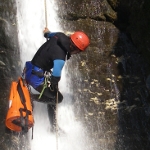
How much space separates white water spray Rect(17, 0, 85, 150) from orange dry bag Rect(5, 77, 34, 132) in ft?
4.24

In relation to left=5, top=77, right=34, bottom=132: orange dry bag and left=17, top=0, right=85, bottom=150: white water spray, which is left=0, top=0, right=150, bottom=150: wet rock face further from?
left=5, top=77, right=34, bottom=132: orange dry bag

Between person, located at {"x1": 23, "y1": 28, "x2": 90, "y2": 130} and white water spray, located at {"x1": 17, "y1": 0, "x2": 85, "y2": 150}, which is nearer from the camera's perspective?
person, located at {"x1": 23, "y1": 28, "x2": 90, "y2": 130}

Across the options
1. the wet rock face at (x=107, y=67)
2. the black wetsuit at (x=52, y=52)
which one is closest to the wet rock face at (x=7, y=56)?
the wet rock face at (x=107, y=67)

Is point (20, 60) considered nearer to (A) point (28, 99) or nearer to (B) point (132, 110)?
(A) point (28, 99)

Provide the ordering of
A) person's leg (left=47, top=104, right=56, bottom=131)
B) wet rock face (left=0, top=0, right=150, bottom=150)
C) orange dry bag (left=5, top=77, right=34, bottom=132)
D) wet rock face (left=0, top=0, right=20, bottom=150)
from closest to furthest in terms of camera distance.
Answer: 1. orange dry bag (left=5, top=77, right=34, bottom=132)
2. wet rock face (left=0, top=0, right=20, bottom=150)
3. person's leg (left=47, top=104, right=56, bottom=131)
4. wet rock face (left=0, top=0, right=150, bottom=150)

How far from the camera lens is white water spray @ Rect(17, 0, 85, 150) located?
799cm

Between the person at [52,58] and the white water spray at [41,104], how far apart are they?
3.86 feet

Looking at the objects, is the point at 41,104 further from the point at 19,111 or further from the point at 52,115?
the point at 19,111

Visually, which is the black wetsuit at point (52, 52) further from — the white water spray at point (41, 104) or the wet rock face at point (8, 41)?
the wet rock face at point (8, 41)

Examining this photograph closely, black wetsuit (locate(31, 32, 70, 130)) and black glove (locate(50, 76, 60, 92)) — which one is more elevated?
black wetsuit (locate(31, 32, 70, 130))

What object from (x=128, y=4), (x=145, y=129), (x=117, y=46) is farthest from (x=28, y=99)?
(x=128, y=4)

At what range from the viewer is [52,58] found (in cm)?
655

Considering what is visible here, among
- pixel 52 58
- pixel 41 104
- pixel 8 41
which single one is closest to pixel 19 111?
pixel 52 58

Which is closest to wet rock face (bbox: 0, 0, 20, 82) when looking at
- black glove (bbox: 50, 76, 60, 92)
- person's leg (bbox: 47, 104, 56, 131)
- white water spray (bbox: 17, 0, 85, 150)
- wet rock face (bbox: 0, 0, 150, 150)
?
wet rock face (bbox: 0, 0, 150, 150)
